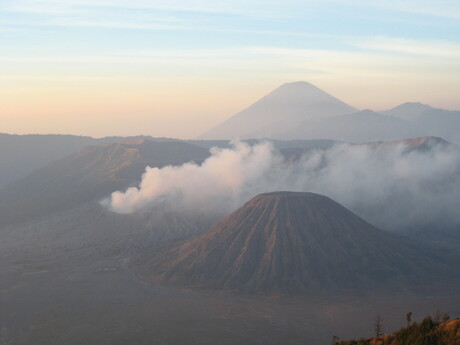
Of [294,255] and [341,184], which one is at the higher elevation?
[341,184]

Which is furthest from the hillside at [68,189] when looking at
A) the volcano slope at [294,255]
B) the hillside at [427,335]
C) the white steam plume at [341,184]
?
the hillside at [427,335]

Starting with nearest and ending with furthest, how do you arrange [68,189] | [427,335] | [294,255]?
[427,335] → [294,255] → [68,189]

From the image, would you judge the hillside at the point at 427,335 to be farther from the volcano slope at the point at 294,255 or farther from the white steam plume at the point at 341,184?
the white steam plume at the point at 341,184

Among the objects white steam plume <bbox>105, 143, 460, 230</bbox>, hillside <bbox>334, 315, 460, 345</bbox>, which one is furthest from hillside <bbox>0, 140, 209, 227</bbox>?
hillside <bbox>334, 315, 460, 345</bbox>

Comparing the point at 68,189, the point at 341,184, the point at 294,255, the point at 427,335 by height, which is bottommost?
Result: the point at 294,255

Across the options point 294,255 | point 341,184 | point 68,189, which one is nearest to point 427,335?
point 294,255

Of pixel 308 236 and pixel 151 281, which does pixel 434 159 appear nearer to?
pixel 308 236

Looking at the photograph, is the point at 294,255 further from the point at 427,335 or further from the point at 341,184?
the point at 427,335
